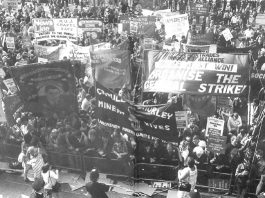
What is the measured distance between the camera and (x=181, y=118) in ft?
32.9

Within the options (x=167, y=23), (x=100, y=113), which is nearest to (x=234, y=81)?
(x=100, y=113)

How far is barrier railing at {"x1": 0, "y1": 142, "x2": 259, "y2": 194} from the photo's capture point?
10148mm

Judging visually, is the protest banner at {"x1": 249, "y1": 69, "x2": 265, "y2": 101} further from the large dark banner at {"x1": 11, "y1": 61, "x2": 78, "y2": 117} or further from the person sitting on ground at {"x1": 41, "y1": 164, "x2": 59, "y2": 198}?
the person sitting on ground at {"x1": 41, "y1": 164, "x2": 59, "y2": 198}

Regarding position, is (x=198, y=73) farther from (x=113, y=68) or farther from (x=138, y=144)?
(x=113, y=68)

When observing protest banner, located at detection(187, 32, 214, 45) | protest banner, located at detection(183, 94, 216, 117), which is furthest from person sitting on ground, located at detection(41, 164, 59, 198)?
protest banner, located at detection(187, 32, 214, 45)

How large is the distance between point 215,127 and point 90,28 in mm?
11170

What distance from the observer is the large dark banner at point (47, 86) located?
32.9 ft

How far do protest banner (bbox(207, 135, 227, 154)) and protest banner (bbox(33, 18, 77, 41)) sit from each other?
1005 centimetres

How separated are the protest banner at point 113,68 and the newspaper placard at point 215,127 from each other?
314 centimetres

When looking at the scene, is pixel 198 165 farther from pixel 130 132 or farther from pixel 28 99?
pixel 28 99

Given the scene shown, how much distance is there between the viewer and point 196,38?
17.8 meters

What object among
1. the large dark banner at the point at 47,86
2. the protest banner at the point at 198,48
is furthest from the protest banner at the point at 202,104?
the protest banner at the point at 198,48

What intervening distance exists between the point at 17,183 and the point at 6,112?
1.78 meters

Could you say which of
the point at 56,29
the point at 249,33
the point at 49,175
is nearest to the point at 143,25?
the point at 56,29
